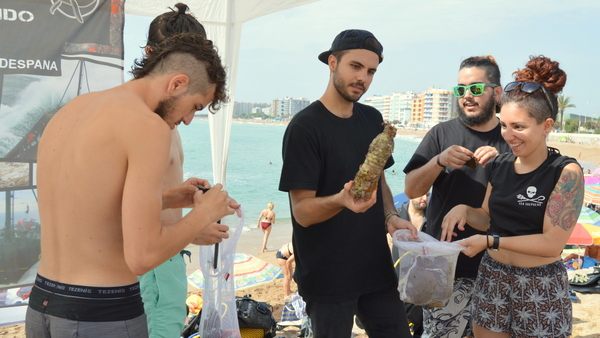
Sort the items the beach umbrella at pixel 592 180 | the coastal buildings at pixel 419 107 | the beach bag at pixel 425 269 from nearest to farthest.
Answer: the beach bag at pixel 425 269, the beach umbrella at pixel 592 180, the coastal buildings at pixel 419 107

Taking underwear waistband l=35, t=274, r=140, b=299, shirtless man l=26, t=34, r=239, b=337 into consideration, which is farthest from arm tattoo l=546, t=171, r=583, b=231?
underwear waistband l=35, t=274, r=140, b=299

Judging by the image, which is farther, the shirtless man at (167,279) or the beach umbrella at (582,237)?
the beach umbrella at (582,237)

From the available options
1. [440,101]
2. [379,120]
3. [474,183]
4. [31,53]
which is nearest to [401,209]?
[474,183]

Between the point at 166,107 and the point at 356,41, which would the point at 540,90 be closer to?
the point at 356,41

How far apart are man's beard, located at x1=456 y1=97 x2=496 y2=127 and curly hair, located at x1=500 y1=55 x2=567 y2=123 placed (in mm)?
517

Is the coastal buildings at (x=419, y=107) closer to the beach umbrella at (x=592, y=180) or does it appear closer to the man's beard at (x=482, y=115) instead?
the beach umbrella at (x=592, y=180)

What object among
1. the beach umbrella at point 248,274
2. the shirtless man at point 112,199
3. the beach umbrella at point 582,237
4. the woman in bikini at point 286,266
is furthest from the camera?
the beach umbrella at point 582,237

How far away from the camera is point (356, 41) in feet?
9.01

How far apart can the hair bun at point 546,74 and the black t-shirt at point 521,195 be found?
0.39 m

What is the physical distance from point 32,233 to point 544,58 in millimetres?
4584

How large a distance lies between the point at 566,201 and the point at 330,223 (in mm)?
1279

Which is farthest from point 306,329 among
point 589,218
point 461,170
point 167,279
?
point 589,218

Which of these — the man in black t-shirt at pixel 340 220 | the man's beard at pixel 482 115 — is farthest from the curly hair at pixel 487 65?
the man in black t-shirt at pixel 340 220

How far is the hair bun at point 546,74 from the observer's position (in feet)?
8.73
